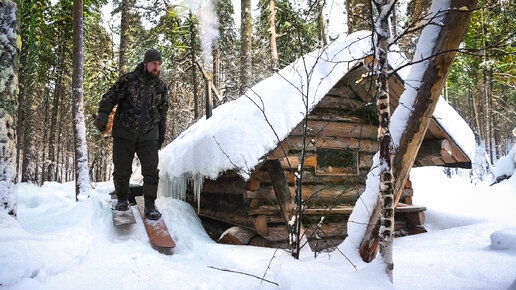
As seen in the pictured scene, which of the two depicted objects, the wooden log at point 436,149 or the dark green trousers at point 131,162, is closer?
the dark green trousers at point 131,162

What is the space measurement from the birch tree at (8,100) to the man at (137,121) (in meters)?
1.21

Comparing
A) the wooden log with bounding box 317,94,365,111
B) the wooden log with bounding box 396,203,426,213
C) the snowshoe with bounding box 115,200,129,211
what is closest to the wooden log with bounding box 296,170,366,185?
the wooden log with bounding box 396,203,426,213

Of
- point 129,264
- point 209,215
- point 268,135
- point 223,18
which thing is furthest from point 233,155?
point 223,18

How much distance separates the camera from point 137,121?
3965 mm

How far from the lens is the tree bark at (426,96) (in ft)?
8.86

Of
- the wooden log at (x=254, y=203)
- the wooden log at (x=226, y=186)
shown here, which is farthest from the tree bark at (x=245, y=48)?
the wooden log at (x=254, y=203)

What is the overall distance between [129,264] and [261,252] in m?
1.59

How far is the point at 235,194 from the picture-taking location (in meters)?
5.39

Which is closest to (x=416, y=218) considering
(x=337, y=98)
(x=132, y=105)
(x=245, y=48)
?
(x=337, y=98)

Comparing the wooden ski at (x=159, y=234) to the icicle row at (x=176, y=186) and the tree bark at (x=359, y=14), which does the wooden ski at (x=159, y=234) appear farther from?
the tree bark at (x=359, y=14)

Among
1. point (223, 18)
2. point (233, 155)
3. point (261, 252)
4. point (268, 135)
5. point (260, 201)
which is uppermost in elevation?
point (223, 18)

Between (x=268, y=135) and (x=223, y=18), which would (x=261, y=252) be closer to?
(x=268, y=135)

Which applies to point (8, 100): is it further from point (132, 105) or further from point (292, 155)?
point (292, 155)

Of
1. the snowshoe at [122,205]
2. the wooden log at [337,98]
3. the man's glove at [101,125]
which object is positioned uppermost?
the wooden log at [337,98]
